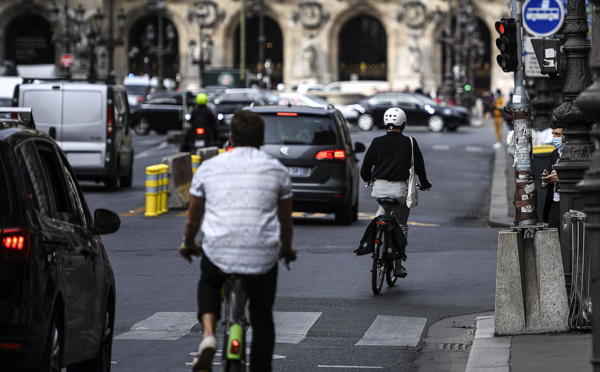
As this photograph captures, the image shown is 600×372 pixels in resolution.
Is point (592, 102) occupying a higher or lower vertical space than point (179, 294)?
higher

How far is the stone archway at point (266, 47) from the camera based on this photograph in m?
91.9

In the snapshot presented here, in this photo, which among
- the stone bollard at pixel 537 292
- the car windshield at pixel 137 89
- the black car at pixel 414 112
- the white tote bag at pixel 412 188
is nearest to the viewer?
the stone bollard at pixel 537 292

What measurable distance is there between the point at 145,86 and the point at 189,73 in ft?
74.7

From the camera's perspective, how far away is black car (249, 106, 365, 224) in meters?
19.4

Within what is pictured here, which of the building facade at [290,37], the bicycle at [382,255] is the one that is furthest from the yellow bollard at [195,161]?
the building facade at [290,37]

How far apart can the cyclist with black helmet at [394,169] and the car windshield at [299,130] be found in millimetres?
5851

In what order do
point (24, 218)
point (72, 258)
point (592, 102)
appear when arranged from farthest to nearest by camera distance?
point (72, 258) < point (24, 218) < point (592, 102)

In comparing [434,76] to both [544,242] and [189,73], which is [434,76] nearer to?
[189,73]

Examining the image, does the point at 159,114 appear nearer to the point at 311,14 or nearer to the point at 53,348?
the point at 311,14

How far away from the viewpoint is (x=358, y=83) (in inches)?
2987

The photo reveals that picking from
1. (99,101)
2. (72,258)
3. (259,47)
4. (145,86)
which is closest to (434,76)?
(259,47)

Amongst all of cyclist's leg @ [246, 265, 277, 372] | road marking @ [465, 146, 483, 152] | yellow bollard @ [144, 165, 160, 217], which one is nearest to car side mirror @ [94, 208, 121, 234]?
cyclist's leg @ [246, 265, 277, 372]

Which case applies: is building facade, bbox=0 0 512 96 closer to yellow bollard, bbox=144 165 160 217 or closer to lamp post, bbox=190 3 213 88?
lamp post, bbox=190 3 213 88

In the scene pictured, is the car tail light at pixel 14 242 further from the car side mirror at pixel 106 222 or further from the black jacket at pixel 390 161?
the black jacket at pixel 390 161
